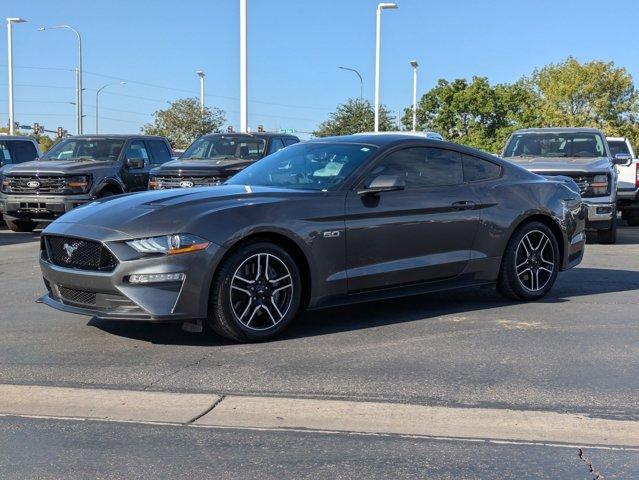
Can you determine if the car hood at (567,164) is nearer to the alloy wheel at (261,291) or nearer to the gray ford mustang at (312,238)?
the gray ford mustang at (312,238)

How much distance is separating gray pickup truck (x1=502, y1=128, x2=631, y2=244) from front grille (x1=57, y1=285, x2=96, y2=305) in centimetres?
767

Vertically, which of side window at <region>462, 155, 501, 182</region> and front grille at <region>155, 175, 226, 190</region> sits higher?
side window at <region>462, 155, 501, 182</region>

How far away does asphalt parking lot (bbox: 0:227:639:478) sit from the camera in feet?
12.5

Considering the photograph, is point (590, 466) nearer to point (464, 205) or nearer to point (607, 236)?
point (464, 205)

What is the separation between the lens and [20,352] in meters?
5.75

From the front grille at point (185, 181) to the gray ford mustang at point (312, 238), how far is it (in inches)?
240

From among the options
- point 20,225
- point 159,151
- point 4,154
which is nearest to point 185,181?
point 159,151

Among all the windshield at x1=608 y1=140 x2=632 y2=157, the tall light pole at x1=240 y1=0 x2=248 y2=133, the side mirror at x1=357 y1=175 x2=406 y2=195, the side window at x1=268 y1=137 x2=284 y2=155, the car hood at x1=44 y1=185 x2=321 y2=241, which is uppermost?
the tall light pole at x1=240 y1=0 x2=248 y2=133

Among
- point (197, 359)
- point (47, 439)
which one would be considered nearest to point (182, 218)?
point (197, 359)

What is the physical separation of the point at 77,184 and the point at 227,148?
109 inches

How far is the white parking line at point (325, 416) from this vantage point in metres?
4.16

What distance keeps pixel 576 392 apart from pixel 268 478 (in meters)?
2.15

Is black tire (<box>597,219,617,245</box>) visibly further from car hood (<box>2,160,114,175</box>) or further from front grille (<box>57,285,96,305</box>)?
front grille (<box>57,285,96,305</box>)

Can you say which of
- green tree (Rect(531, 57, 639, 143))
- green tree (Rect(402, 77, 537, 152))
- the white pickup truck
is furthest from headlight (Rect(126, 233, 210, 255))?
green tree (Rect(531, 57, 639, 143))
